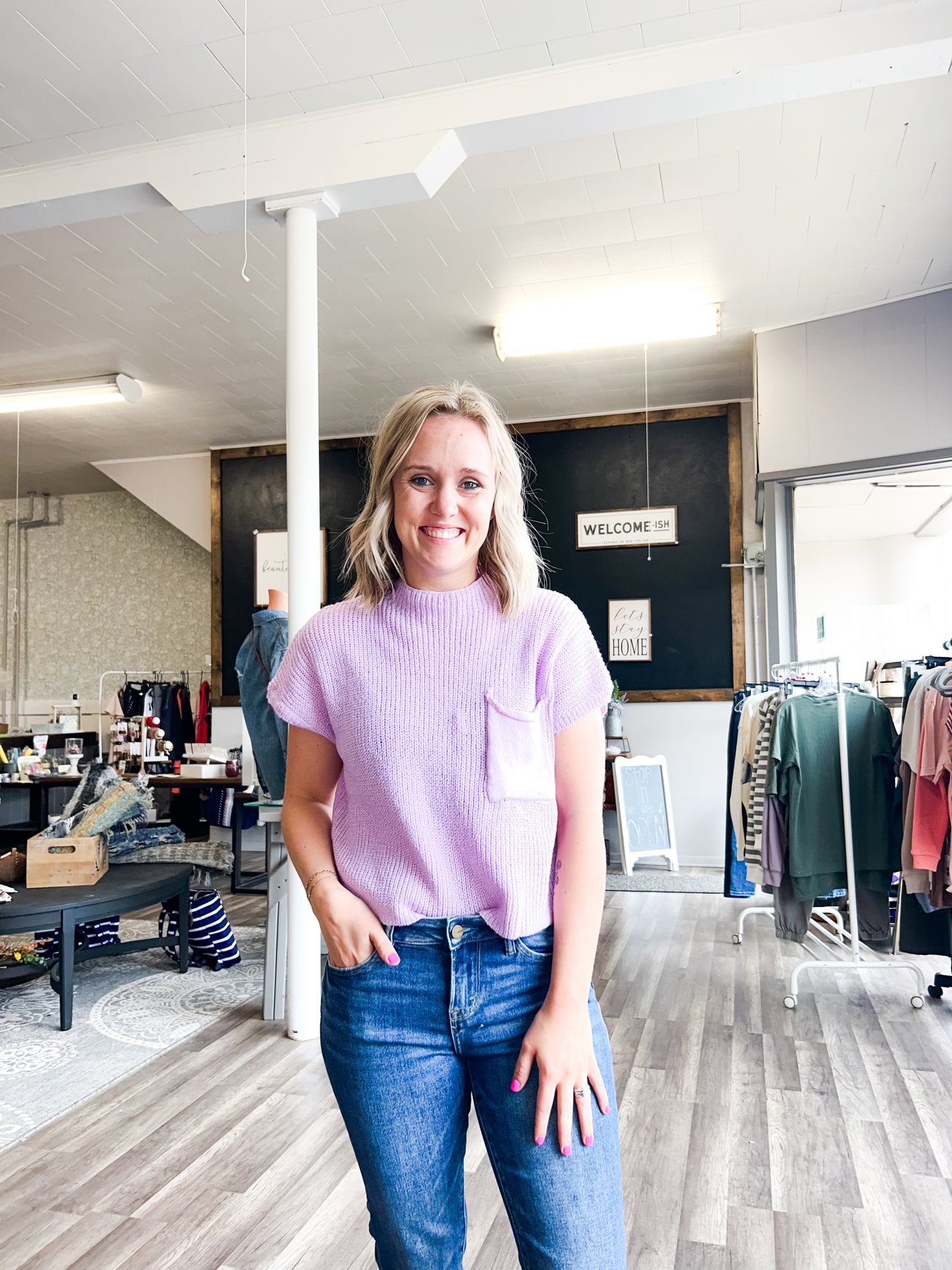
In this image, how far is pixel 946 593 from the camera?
5.00 meters

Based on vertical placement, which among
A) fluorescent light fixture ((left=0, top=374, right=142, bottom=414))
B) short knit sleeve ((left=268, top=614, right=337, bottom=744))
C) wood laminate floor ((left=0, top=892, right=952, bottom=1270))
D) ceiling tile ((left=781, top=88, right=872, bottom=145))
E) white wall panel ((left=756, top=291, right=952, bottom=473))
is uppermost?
ceiling tile ((left=781, top=88, right=872, bottom=145))

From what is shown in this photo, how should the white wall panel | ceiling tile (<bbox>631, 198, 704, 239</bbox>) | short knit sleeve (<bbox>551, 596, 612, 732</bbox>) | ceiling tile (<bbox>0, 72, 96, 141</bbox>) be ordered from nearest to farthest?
short knit sleeve (<bbox>551, 596, 612, 732</bbox>) → ceiling tile (<bbox>0, 72, 96, 141</bbox>) → ceiling tile (<bbox>631, 198, 704, 239</bbox>) → the white wall panel

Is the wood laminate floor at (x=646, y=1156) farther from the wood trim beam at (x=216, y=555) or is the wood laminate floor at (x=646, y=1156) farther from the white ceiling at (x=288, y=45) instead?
the wood trim beam at (x=216, y=555)

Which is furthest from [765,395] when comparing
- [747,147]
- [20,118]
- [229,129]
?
[20,118]

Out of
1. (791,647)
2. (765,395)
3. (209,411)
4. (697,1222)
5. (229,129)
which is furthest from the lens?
(209,411)

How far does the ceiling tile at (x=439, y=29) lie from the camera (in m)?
2.99

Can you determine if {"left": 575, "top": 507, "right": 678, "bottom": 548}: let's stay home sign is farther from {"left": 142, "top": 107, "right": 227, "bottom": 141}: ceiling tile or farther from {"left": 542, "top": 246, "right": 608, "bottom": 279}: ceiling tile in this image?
{"left": 142, "top": 107, "right": 227, "bottom": 141}: ceiling tile

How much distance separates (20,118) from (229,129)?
753mm

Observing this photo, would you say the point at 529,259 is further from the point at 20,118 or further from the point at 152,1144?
the point at 152,1144

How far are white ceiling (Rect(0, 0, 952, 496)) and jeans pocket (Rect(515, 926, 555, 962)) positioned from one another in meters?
2.99

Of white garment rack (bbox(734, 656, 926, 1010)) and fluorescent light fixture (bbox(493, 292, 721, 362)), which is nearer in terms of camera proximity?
white garment rack (bbox(734, 656, 926, 1010))

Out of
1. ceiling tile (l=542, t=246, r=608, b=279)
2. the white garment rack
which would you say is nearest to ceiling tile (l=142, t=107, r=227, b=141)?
ceiling tile (l=542, t=246, r=608, b=279)

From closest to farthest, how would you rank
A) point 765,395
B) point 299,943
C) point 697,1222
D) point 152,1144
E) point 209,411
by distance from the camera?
point 697,1222 < point 152,1144 < point 299,943 < point 765,395 < point 209,411

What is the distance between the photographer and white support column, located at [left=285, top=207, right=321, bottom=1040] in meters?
3.40
